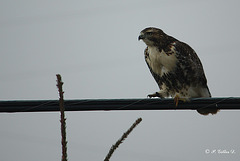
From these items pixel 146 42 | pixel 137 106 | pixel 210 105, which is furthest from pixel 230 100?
pixel 146 42

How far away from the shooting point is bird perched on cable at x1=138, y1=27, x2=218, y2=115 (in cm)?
598

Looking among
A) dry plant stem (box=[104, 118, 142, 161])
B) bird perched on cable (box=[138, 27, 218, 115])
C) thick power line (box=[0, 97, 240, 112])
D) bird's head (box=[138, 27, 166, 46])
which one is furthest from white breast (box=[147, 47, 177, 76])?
dry plant stem (box=[104, 118, 142, 161])

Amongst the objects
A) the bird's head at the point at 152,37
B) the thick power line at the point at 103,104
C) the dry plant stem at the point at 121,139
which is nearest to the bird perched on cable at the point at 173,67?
the bird's head at the point at 152,37

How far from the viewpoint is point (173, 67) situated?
19.5 ft

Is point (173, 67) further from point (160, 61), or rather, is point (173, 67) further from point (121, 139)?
point (121, 139)

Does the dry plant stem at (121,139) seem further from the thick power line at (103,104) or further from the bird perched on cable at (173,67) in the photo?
the bird perched on cable at (173,67)

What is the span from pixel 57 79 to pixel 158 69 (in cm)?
473

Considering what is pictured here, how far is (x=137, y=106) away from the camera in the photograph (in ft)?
11.8

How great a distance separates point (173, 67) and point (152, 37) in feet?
2.47

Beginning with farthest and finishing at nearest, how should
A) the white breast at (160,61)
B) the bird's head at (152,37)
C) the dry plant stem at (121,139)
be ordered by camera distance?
1. the bird's head at (152,37)
2. the white breast at (160,61)
3. the dry plant stem at (121,139)

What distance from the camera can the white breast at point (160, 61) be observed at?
595 cm

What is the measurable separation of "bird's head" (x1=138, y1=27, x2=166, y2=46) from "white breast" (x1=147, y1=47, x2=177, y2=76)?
0.12 meters

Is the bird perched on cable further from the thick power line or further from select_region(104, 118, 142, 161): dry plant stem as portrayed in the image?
select_region(104, 118, 142, 161): dry plant stem

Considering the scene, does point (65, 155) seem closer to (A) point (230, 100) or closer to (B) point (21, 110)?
(B) point (21, 110)
